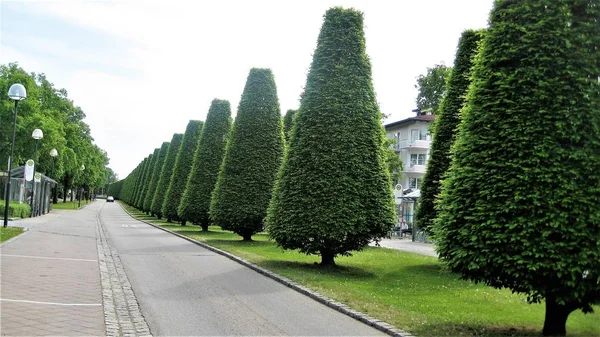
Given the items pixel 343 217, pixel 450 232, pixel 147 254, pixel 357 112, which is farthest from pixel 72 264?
pixel 450 232

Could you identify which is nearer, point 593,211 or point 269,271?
point 593,211

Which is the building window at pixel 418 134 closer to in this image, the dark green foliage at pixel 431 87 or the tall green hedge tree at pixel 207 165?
the dark green foliage at pixel 431 87

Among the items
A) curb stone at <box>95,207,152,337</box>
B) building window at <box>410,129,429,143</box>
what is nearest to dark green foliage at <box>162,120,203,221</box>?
curb stone at <box>95,207,152,337</box>

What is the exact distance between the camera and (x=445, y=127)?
18234mm

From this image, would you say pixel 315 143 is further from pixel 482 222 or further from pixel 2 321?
pixel 2 321

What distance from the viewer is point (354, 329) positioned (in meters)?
8.48

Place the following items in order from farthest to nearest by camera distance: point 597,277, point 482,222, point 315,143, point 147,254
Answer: point 147,254
point 315,143
point 482,222
point 597,277

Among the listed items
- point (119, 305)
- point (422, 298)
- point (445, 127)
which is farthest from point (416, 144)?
point (119, 305)

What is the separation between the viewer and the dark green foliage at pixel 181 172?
135 feet

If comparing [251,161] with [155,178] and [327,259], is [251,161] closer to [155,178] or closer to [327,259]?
[327,259]

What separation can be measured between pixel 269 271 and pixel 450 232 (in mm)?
7020

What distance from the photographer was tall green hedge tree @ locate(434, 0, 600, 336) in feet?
24.7

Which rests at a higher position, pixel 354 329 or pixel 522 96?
pixel 522 96

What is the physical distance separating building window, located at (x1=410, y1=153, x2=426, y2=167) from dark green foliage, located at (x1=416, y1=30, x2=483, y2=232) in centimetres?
5740
